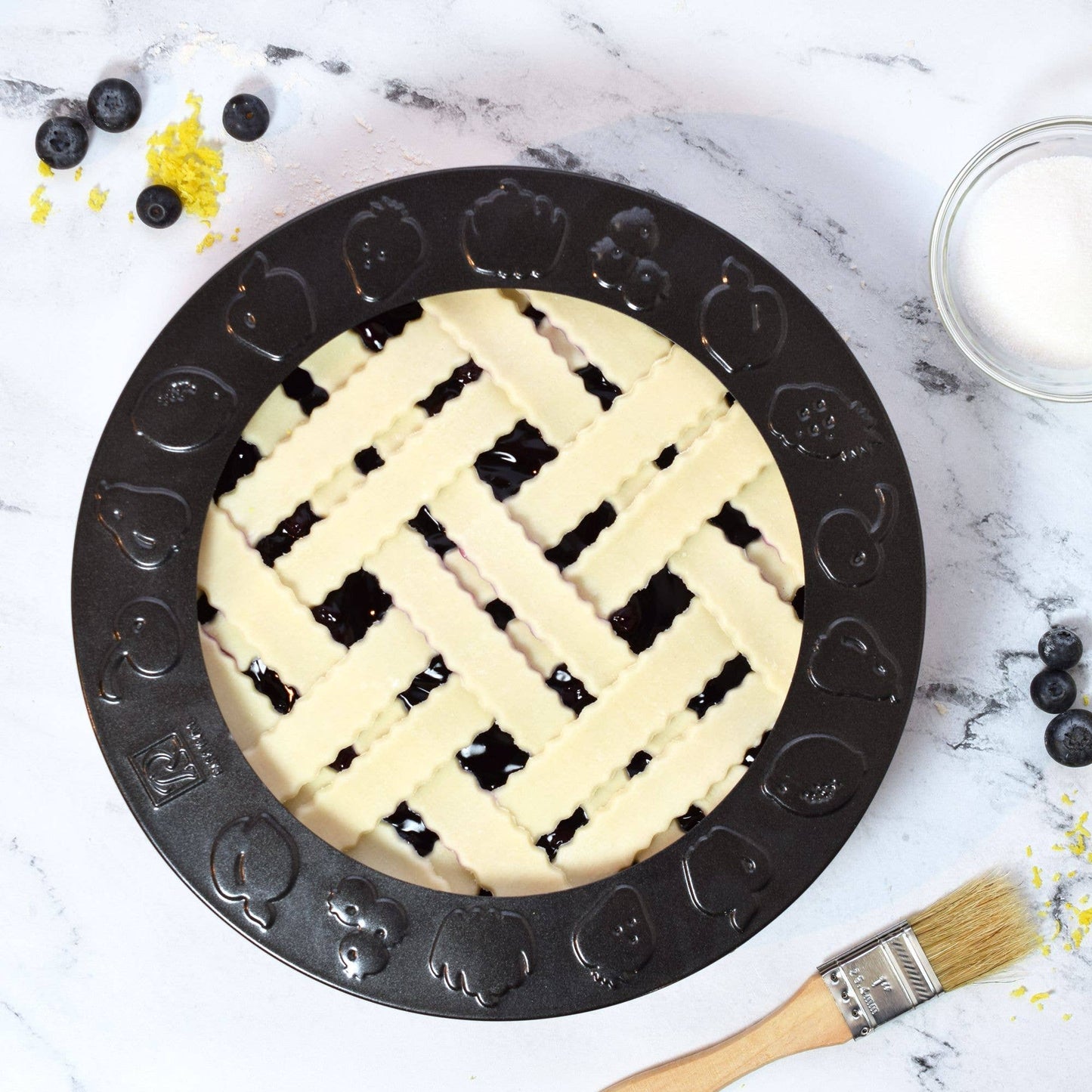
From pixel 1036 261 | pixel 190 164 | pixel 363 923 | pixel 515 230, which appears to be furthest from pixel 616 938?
pixel 190 164

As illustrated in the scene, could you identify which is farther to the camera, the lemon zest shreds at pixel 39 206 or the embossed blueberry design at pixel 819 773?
the lemon zest shreds at pixel 39 206

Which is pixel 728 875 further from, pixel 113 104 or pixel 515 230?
pixel 113 104

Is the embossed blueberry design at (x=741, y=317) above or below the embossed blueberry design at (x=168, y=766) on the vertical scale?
above

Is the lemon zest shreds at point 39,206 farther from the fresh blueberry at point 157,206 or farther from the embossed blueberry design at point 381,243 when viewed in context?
the embossed blueberry design at point 381,243

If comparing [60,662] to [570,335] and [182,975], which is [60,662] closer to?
[182,975]

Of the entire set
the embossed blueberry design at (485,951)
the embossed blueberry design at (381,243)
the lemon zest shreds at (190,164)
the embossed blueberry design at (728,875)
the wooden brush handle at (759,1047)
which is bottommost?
the wooden brush handle at (759,1047)

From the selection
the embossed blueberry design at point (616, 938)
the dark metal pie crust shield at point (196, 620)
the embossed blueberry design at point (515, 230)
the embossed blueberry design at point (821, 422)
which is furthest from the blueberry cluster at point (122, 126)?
the embossed blueberry design at point (616, 938)
